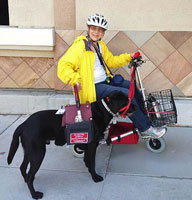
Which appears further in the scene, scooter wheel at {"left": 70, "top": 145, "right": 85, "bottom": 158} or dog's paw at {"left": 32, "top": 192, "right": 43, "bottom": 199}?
scooter wheel at {"left": 70, "top": 145, "right": 85, "bottom": 158}

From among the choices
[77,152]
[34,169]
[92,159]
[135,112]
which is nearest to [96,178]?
[92,159]

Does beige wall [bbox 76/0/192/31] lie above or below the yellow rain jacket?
above

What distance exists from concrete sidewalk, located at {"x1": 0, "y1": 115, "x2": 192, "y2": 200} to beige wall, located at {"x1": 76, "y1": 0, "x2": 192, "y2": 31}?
175cm

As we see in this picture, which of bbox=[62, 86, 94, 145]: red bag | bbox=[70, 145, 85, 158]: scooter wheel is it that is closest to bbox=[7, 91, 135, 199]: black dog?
bbox=[62, 86, 94, 145]: red bag

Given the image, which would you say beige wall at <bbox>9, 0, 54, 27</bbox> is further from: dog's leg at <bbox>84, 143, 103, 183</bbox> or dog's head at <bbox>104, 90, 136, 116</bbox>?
dog's leg at <bbox>84, 143, 103, 183</bbox>

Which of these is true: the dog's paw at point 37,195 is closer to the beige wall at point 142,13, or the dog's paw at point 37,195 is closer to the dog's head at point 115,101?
the dog's head at point 115,101

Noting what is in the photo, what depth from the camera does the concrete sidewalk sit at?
2951mm

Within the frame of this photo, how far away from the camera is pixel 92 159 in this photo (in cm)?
309

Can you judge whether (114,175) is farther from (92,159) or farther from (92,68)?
(92,68)

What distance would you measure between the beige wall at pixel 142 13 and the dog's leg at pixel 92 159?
223 centimetres

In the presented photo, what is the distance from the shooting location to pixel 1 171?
133 inches

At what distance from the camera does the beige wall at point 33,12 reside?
4748mm

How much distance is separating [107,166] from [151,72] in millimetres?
1834

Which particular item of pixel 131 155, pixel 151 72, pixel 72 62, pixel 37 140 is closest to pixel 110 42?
pixel 151 72
